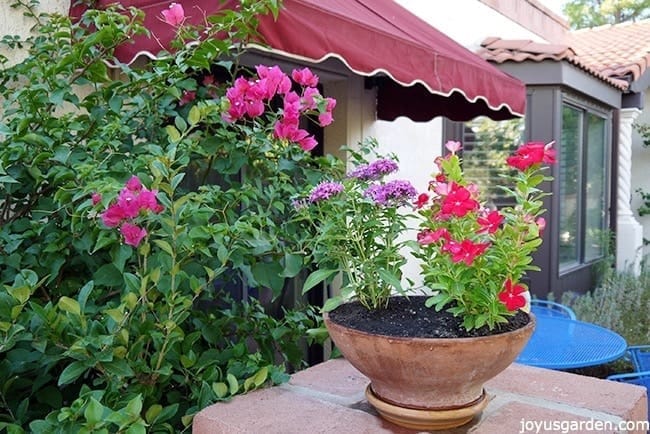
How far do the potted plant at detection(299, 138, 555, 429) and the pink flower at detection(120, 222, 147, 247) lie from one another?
47 centimetres

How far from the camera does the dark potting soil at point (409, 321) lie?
1483 millimetres

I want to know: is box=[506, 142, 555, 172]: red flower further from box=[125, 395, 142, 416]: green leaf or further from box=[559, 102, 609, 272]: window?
box=[559, 102, 609, 272]: window

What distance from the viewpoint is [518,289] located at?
56.7 inches

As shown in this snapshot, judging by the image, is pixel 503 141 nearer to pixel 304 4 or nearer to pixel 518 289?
pixel 304 4

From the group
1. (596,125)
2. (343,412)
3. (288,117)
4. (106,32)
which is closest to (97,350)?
(343,412)

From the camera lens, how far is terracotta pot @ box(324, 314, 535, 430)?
4.62 ft

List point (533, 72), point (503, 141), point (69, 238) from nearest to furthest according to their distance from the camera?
point (69, 238)
point (533, 72)
point (503, 141)

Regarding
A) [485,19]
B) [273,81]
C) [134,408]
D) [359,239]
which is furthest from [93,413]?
[485,19]

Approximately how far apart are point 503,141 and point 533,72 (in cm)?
101

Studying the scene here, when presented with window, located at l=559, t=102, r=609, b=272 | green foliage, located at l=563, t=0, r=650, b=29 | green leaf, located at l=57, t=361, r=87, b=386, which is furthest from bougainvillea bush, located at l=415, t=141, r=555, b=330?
green foliage, located at l=563, t=0, r=650, b=29

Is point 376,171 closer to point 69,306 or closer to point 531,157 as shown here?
point 531,157

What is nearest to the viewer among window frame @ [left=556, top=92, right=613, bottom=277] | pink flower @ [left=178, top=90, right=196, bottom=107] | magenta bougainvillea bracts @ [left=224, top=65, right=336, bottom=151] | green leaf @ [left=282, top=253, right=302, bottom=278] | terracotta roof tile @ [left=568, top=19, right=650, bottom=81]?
green leaf @ [left=282, top=253, right=302, bottom=278]

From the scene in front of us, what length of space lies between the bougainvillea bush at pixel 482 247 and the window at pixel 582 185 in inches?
267

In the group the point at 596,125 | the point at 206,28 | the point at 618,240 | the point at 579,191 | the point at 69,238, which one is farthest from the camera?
the point at 618,240
